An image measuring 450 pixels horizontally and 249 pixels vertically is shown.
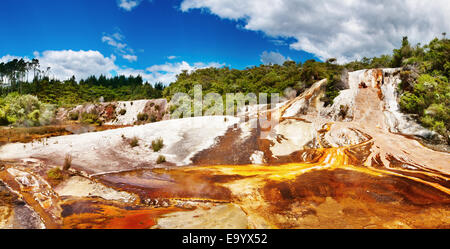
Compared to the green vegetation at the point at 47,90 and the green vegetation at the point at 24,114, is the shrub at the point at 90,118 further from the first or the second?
the green vegetation at the point at 47,90

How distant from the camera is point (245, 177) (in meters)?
8.59

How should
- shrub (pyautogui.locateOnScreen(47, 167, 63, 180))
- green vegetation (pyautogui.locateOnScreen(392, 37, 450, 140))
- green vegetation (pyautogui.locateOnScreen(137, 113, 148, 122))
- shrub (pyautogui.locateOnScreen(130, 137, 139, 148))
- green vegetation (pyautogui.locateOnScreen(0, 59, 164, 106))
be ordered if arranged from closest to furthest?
shrub (pyautogui.locateOnScreen(47, 167, 63, 180)), green vegetation (pyautogui.locateOnScreen(392, 37, 450, 140)), shrub (pyautogui.locateOnScreen(130, 137, 139, 148)), green vegetation (pyautogui.locateOnScreen(137, 113, 148, 122)), green vegetation (pyautogui.locateOnScreen(0, 59, 164, 106))

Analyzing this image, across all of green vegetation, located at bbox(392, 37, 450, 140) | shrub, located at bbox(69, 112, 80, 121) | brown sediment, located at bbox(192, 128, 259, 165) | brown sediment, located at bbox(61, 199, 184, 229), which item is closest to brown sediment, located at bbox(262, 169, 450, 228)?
brown sediment, located at bbox(61, 199, 184, 229)

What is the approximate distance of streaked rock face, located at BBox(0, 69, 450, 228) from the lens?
529cm

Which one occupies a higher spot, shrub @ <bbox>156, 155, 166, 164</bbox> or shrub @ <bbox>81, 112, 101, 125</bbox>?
shrub @ <bbox>81, 112, 101, 125</bbox>

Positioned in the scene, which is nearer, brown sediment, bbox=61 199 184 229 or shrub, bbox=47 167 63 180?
brown sediment, bbox=61 199 184 229

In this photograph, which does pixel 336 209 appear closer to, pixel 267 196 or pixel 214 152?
pixel 267 196

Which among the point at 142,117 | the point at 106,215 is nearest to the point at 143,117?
the point at 142,117

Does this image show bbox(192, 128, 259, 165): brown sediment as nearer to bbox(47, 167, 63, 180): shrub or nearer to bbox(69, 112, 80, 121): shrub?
bbox(47, 167, 63, 180): shrub

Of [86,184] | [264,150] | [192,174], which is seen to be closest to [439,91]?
[264,150]

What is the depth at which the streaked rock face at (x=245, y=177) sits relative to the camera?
5.29m

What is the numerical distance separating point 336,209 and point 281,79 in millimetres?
26134

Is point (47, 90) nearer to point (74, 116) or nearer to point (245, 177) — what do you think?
point (74, 116)

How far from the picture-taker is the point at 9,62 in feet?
190
